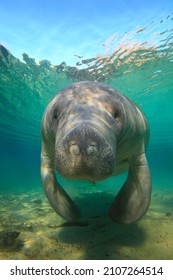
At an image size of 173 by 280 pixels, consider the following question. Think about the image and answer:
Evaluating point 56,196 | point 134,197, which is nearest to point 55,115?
point 56,196

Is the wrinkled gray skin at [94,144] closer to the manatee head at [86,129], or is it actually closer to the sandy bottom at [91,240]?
the manatee head at [86,129]

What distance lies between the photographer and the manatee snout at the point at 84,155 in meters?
2.59

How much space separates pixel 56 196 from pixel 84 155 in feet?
7.92

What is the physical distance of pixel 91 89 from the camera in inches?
156

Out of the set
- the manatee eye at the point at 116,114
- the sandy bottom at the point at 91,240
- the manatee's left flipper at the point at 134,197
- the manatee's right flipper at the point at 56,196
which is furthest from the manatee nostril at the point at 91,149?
the manatee's right flipper at the point at 56,196

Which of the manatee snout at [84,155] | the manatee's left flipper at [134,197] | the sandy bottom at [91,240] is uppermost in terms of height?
the manatee snout at [84,155]

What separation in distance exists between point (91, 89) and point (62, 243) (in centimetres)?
265

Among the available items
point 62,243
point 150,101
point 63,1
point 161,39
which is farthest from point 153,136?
point 62,243

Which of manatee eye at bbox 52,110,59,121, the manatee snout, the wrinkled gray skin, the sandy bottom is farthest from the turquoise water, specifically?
the manatee snout

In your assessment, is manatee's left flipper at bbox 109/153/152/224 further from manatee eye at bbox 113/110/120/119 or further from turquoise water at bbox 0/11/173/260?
turquoise water at bbox 0/11/173/260

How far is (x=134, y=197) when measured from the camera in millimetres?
4512

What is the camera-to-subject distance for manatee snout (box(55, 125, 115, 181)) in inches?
102

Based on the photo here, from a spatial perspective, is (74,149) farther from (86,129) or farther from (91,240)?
(91,240)

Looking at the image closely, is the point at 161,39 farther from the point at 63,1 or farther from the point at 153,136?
the point at 153,136
